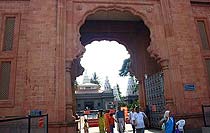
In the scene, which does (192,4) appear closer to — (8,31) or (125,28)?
(125,28)

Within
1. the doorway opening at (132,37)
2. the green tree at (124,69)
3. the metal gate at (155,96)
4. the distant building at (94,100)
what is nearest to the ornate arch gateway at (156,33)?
the metal gate at (155,96)

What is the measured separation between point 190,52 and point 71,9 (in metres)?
5.62

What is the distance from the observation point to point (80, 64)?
546 inches

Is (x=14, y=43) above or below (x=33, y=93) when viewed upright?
above

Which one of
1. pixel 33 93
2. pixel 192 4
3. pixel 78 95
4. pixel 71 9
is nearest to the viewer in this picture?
pixel 33 93

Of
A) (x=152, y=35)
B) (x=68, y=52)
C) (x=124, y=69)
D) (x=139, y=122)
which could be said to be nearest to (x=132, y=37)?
(x=152, y=35)

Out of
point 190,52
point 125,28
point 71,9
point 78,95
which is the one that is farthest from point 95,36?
point 78,95

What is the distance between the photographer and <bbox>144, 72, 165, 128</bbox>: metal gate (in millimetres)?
11398

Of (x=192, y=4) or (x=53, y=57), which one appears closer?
(x=53, y=57)

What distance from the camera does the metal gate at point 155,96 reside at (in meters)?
11.4

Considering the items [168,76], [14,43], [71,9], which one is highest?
[71,9]

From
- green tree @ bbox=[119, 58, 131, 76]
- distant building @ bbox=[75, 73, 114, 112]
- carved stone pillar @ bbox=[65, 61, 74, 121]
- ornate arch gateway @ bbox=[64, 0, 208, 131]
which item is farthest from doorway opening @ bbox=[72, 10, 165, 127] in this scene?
distant building @ bbox=[75, 73, 114, 112]

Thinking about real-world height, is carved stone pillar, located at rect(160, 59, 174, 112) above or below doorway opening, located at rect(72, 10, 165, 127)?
below

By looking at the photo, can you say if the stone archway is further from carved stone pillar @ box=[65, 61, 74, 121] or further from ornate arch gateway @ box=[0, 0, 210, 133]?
carved stone pillar @ box=[65, 61, 74, 121]
